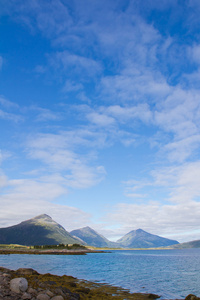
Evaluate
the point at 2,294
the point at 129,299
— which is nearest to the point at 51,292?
the point at 2,294

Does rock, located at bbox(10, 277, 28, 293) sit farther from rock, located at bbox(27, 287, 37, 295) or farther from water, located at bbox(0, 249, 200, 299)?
water, located at bbox(0, 249, 200, 299)

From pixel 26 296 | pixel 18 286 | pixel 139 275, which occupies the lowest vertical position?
pixel 139 275

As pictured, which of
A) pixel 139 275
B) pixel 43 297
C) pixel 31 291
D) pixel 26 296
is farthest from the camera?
pixel 139 275

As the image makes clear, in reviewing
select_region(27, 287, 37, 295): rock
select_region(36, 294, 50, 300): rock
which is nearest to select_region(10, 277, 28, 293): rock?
select_region(27, 287, 37, 295): rock

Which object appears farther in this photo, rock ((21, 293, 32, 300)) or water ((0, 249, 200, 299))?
water ((0, 249, 200, 299))

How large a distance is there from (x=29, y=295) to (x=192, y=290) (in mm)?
33055

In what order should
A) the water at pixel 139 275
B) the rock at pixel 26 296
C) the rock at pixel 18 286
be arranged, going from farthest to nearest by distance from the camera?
1. the water at pixel 139 275
2. the rock at pixel 18 286
3. the rock at pixel 26 296

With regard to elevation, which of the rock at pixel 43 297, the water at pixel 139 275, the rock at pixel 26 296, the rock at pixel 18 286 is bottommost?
the water at pixel 139 275

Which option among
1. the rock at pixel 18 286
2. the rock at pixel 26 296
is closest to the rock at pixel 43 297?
the rock at pixel 26 296

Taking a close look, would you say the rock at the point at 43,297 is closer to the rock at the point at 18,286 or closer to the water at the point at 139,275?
the rock at the point at 18,286

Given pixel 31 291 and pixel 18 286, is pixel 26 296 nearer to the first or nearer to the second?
pixel 31 291

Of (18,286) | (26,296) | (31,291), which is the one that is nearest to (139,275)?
(31,291)

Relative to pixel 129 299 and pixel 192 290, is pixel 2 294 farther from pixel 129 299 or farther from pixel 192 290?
pixel 192 290

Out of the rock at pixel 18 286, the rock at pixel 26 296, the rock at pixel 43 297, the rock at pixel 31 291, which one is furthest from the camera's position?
the rock at pixel 31 291
